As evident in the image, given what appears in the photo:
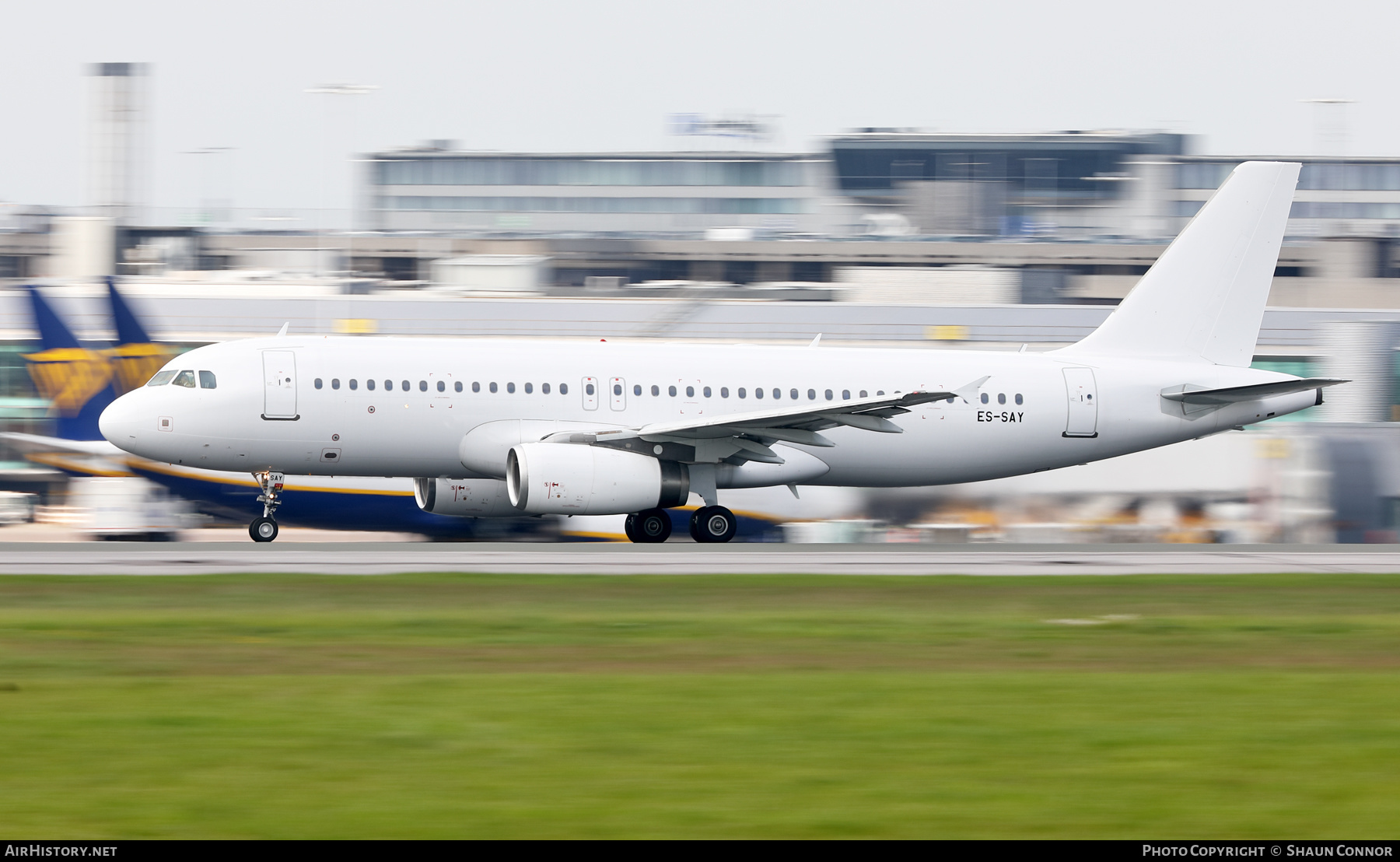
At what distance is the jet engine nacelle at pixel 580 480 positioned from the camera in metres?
27.5

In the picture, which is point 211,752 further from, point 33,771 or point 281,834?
point 281,834

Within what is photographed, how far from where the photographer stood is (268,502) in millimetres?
29000

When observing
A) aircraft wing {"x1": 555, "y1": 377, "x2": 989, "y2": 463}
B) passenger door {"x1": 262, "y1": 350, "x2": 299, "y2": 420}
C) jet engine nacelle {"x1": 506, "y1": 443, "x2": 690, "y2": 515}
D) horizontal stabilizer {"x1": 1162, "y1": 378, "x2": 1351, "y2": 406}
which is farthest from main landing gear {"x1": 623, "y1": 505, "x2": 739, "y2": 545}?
horizontal stabilizer {"x1": 1162, "y1": 378, "x2": 1351, "y2": 406}

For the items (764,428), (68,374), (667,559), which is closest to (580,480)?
(667,559)

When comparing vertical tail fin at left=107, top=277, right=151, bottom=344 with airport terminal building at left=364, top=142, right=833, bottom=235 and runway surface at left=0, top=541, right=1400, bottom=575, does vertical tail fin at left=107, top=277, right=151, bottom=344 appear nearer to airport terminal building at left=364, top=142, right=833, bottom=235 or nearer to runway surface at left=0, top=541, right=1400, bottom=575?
runway surface at left=0, top=541, right=1400, bottom=575

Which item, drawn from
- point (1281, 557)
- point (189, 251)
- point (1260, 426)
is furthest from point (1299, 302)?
point (189, 251)

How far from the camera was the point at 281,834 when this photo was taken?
8.91 meters

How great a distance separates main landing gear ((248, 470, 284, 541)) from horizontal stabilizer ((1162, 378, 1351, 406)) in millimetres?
17119

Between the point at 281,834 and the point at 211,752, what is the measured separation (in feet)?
7.09

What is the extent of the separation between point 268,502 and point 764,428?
29.1 ft

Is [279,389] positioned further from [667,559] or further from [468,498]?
[667,559]

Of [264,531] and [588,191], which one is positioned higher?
[588,191]
